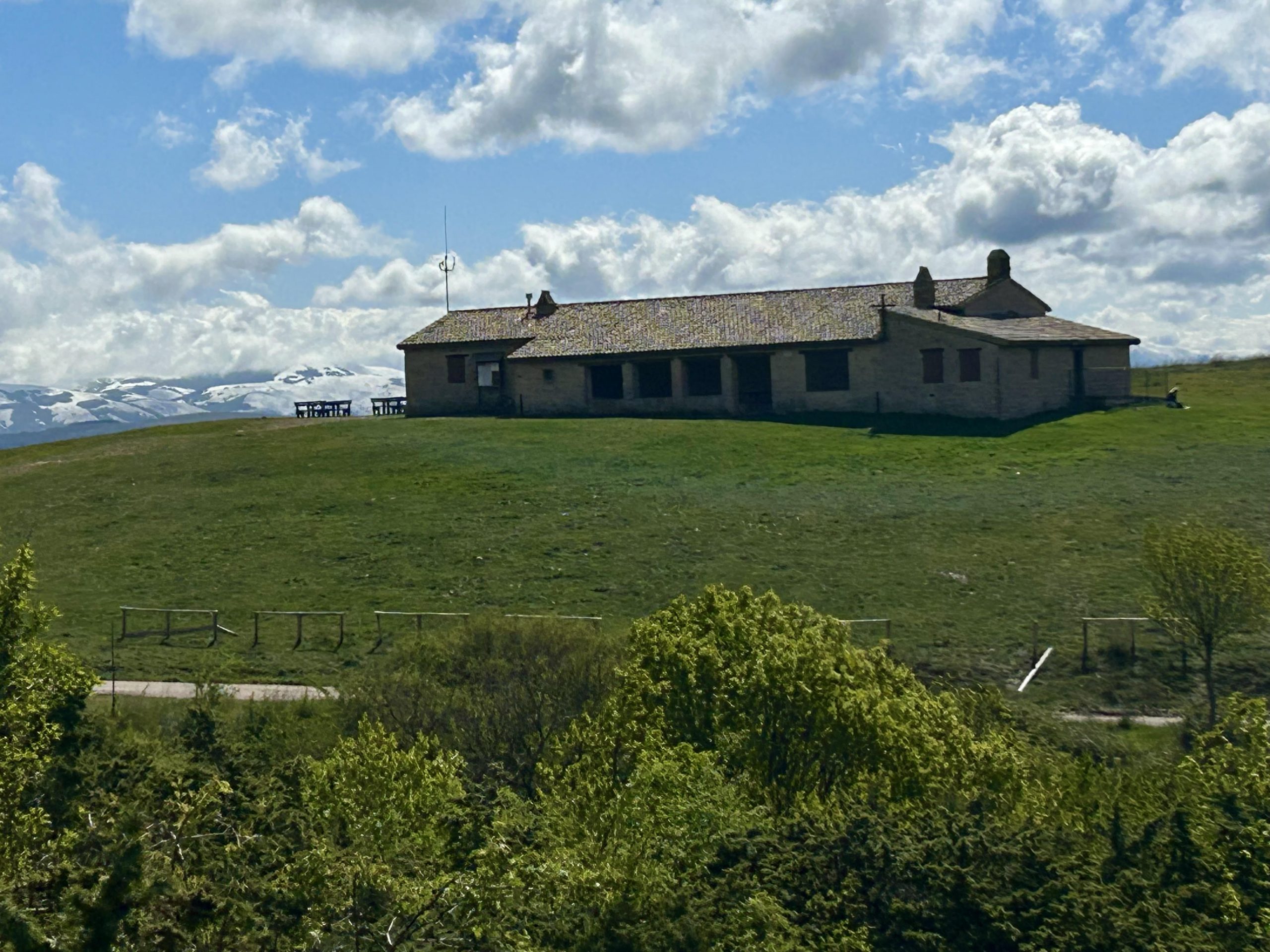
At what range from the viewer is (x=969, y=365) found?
65.2 metres

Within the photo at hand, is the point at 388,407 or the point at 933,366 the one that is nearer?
the point at 933,366

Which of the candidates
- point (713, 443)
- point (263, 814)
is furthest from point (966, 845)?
point (713, 443)

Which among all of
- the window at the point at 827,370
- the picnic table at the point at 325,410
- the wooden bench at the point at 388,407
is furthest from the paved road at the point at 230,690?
the picnic table at the point at 325,410

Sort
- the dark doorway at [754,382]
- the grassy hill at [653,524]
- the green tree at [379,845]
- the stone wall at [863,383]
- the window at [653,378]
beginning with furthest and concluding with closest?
1. the window at [653,378]
2. the dark doorway at [754,382]
3. the stone wall at [863,383]
4. the grassy hill at [653,524]
5. the green tree at [379,845]

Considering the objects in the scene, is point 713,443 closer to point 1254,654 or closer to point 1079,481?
point 1079,481

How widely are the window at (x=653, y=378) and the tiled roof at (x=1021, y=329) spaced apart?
1235 cm

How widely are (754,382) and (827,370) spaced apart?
4057 mm

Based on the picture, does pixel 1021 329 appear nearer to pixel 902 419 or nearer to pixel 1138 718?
pixel 902 419

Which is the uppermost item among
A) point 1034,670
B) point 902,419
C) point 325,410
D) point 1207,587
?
point 325,410

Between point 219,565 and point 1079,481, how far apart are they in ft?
106

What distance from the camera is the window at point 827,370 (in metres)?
69.8

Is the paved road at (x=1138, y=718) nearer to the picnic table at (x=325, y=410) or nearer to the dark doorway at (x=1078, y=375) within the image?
the dark doorway at (x=1078, y=375)

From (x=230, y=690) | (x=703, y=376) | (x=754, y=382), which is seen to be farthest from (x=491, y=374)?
(x=230, y=690)

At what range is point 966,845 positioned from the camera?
56.1 feet
